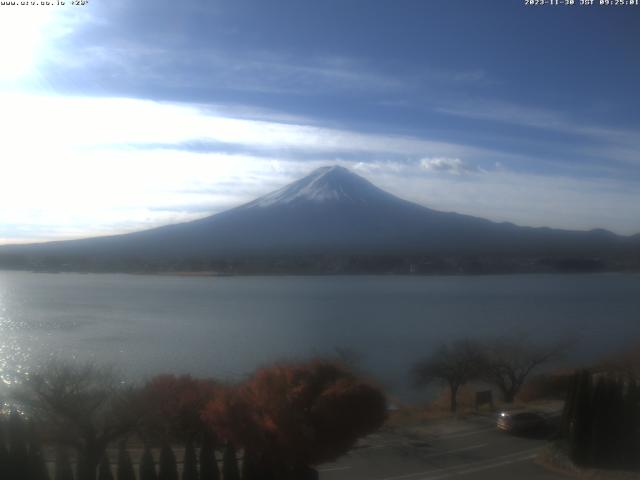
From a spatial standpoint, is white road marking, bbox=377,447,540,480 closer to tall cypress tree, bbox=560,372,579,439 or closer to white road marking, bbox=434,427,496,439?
tall cypress tree, bbox=560,372,579,439

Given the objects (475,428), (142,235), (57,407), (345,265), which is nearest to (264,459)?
(57,407)

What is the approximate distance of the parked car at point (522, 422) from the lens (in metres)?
10.3

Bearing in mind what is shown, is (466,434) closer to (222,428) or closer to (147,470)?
(222,428)

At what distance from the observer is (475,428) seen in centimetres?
1103

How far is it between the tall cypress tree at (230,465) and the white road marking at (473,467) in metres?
1.93

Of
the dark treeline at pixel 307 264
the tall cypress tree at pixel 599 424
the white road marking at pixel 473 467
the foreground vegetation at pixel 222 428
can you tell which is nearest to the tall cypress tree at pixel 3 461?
the foreground vegetation at pixel 222 428

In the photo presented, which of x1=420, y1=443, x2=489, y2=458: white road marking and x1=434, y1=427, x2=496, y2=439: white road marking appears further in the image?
x1=434, y1=427, x2=496, y2=439: white road marking

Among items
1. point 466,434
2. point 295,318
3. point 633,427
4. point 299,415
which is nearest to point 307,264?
point 295,318

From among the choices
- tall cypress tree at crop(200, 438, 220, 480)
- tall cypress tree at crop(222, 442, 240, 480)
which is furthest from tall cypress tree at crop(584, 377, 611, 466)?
tall cypress tree at crop(200, 438, 220, 480)

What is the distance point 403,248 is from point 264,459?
1249 inches

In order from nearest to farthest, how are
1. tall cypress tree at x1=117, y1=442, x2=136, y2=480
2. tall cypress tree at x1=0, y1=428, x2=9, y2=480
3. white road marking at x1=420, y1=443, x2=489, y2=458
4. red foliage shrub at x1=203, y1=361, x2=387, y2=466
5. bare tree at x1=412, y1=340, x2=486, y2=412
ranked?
tall cypress tree at x1=0, y1=428, x2=9, y2=480 → tall cypress tree at x1=117, y1=442, x2=136, y2=480 → red foliage shrub at x1=203, y1=361, x2=387, y2=466 → white road marking at x1=420, y1=443, x2=489, y2=458 → bare tree at x1=412, y1=340, x2=486, y2=412

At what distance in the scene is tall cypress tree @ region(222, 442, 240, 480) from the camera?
718cm

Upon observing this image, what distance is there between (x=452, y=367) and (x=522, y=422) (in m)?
5.35

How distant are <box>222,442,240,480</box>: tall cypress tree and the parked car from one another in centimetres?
494
